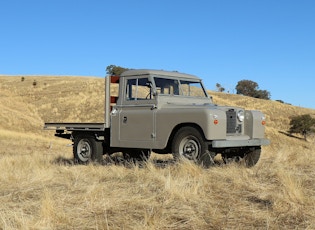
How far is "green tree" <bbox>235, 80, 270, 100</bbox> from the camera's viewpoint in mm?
100375

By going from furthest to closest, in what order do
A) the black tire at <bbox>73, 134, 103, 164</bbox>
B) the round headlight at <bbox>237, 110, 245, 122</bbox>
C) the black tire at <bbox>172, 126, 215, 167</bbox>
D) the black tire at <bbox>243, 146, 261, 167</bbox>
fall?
the black tire at <bbox>73, 134, 103, 164</bbox> → the black tire at <bbox>243, 146, 261, 167</bbox> → the round headlight at <bbox>237, 110, 245, 122</bbox> → the black tire at <bbox>172, 126, 215, 167</bbox>

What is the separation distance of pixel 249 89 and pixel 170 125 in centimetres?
9629

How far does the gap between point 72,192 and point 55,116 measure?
39976 millimetres

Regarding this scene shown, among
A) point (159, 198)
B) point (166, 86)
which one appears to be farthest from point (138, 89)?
point (159, 198)

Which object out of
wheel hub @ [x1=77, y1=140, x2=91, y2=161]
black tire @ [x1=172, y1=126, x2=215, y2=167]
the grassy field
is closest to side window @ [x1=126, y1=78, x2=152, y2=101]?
black tire @ [x1=172, y1=126, x2=215, y2=167]

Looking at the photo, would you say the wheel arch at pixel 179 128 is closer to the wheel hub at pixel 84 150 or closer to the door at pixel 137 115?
the door at pixel 137 115

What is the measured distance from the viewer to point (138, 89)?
949cm

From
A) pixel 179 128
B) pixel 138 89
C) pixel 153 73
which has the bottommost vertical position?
pixel 179 128

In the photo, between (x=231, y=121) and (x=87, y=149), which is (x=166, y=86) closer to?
(x=231, y=121)

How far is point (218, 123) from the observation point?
8008mm

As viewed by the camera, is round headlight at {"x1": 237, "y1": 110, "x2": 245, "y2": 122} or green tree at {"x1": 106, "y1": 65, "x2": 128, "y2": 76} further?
green tree at {"x1": 106, "y1": 65, "x2": 128, "y2": 76}

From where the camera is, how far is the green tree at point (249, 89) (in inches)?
3952

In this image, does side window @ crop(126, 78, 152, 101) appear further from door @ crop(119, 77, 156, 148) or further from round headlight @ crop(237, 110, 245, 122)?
round headlight @ crop(237, 110, 245, 122)

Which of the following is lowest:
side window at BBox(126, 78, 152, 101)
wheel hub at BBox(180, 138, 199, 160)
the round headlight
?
wheel hub at BBox(180, 138, 199, 160)
